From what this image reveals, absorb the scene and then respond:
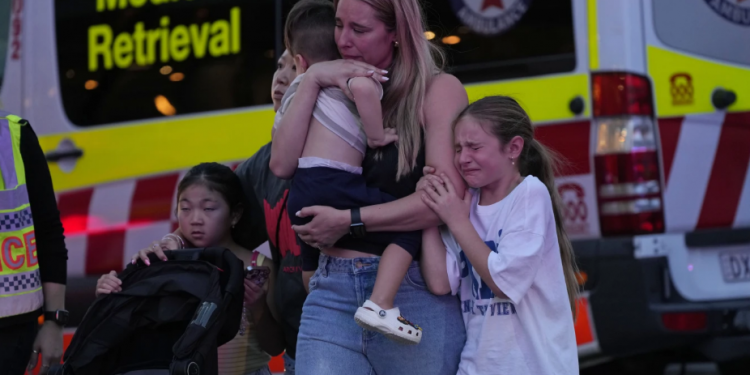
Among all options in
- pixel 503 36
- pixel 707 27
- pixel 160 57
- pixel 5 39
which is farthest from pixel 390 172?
pixel 5 39

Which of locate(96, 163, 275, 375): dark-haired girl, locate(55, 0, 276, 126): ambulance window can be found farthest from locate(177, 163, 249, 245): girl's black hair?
locate(55, 0, 276, 126): ambulance window

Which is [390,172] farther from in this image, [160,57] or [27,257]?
[160,57]

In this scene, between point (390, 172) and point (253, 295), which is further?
point (253, 295)

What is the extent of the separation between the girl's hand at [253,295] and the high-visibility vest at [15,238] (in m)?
0.57

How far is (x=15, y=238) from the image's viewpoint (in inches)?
97.9

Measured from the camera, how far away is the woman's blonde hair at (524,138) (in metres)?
2.12

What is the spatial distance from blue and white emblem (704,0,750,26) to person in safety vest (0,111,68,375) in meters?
2.63

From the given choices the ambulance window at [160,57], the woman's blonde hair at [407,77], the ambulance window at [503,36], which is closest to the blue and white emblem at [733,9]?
the ambulance window at [503,36]

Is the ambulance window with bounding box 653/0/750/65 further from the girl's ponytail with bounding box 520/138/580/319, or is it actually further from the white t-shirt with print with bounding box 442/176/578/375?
the white t-shirt with print with bounding box 442/176/578/375

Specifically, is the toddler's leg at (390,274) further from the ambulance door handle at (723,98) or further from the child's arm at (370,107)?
the ambulance door handle at (723,98)

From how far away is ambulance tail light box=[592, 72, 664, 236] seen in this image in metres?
3.47

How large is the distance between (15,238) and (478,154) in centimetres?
129


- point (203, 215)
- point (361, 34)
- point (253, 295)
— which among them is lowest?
point (253, 295)

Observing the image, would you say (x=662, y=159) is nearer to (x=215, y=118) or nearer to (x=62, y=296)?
(x=215, y=118)
